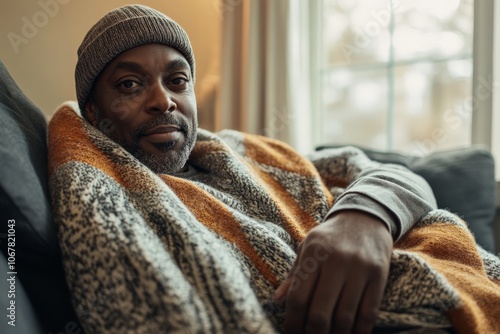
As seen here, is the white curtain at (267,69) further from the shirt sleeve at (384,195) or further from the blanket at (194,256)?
the blanket at (194,256)

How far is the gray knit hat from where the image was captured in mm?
1174

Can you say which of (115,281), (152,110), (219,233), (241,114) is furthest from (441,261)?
(241,114)

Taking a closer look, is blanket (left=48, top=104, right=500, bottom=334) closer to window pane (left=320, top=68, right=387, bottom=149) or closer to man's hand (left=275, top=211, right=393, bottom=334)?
man's hand (left=275, top=211, right=393, bottom=334)

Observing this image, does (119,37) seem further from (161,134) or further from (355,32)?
(355,32)

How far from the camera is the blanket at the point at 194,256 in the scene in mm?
703

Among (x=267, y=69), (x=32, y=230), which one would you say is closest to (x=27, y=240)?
(x=32, y=230)

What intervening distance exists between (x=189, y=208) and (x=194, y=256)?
24cm

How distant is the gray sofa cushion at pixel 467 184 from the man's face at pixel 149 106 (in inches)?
27.1

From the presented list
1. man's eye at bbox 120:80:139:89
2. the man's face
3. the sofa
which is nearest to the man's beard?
the man's face

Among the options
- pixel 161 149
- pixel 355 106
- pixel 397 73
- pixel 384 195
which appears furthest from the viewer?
pixel 355 106

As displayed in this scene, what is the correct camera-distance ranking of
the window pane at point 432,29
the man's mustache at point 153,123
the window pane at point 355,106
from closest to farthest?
1. the man's mustache at point 153,123
2. the window pane at point 432,29
3. the window pane at point 355,106

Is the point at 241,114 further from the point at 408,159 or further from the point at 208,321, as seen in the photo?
the point at 208,321

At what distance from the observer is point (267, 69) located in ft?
7.35

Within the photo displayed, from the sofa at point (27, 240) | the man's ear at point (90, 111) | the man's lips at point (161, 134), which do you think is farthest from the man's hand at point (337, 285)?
the man's ear at point (90, 111)
